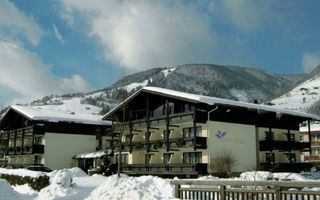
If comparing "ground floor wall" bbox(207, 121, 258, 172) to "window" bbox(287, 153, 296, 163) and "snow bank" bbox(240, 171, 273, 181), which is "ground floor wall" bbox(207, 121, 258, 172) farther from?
"snow bank" bbox(240, 171, 273, 181)

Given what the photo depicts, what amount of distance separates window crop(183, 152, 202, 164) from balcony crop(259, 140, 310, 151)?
6859mm

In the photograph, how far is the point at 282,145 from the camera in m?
39.9

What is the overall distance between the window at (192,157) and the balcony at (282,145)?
686 centimetres

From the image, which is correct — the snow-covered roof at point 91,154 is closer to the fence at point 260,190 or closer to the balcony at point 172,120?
the balcony at point 172,120

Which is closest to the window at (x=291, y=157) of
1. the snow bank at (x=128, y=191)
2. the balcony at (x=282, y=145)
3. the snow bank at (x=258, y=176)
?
the balcony at (x=282, y=145)

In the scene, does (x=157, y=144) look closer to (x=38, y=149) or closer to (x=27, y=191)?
(x=27, y=191)

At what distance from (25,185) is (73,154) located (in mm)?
25487

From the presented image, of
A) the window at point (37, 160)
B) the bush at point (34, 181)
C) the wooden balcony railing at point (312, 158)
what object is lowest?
the bush at point (34, 181)

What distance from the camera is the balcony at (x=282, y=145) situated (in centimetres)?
3831

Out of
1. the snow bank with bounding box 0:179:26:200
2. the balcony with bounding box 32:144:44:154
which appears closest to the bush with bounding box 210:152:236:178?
the snow bank with bounding box 0:179:26:200

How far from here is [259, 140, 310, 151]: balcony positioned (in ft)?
126

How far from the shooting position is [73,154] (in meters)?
50.0

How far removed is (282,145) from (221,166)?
33.4 feet

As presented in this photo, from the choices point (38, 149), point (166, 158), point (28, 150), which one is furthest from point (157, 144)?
point (28, 150)
